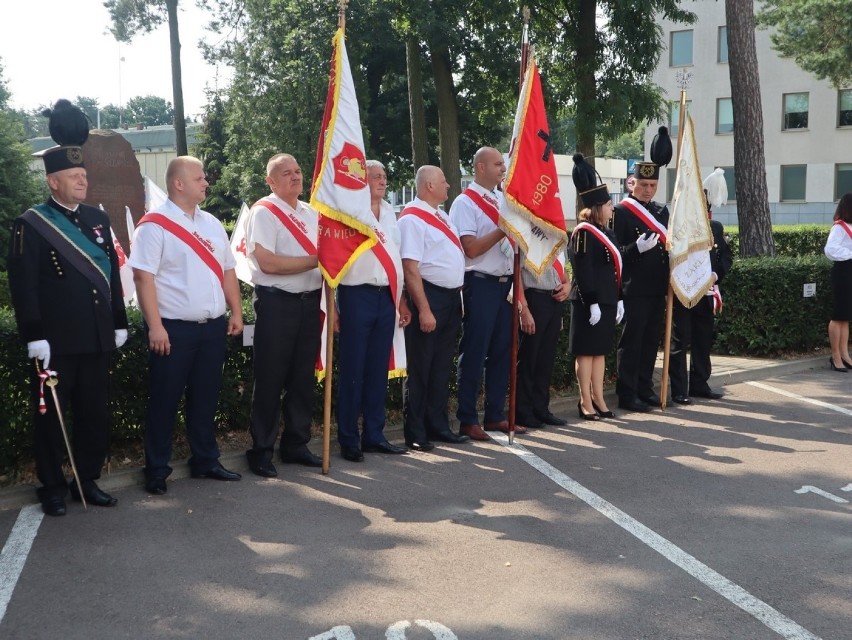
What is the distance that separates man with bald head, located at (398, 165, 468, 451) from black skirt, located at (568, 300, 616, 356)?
4.36ft

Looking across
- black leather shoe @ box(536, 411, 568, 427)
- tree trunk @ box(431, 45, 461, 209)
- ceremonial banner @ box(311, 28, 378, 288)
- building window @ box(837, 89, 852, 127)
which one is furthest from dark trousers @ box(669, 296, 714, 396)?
building window @ box(837, 89, 852, 127)

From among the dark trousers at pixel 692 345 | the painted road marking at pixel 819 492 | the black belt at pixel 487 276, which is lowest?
the painted road marking at pixel 819 492

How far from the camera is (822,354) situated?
11.3m

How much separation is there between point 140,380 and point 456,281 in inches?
92.7

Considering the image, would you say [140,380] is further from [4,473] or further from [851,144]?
[851,144]

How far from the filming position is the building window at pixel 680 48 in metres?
43.4

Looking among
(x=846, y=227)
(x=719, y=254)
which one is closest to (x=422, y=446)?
(x=719, y=254)

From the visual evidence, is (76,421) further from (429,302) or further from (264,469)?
(429,302)

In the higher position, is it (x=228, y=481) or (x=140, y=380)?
(x=140, y=380)

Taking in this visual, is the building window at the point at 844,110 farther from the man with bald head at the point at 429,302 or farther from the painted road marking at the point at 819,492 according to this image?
the painted road marking at the point at 819,492

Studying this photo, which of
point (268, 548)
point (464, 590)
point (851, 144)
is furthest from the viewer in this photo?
point (851, 144)

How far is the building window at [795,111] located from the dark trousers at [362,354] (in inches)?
1522

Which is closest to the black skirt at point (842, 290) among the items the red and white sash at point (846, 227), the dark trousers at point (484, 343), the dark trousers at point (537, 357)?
the red and white sash at point (846, 227)

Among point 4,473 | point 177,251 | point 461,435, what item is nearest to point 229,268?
point 177,251
